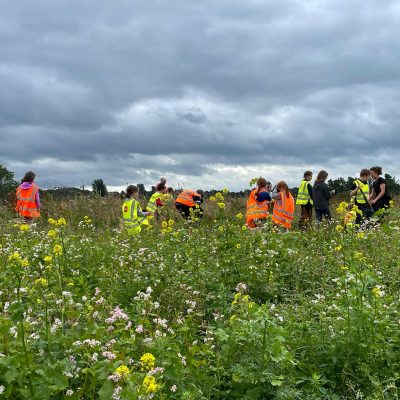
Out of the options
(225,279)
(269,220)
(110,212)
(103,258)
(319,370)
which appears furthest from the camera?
(110,212)

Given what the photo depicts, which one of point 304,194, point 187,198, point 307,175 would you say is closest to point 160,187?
point 187,198

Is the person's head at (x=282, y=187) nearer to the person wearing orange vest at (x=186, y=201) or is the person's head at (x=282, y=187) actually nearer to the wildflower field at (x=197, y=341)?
the person wearing orange vest at (x=186, y=201)

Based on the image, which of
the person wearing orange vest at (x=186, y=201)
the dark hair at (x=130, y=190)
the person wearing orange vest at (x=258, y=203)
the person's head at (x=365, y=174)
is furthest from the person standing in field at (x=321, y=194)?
the dark hair at (x=130, y=190)

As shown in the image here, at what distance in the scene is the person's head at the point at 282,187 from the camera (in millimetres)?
12911

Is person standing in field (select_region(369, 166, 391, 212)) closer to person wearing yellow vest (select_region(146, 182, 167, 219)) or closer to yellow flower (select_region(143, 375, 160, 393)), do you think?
person wearing yellow vest (select_region(146, 182, 167, 219))

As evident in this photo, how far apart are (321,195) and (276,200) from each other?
1837 mm

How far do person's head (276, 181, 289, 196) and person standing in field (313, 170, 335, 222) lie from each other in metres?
1.30

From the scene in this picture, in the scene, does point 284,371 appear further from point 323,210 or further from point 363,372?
point 323,210

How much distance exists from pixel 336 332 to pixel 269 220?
191 inches

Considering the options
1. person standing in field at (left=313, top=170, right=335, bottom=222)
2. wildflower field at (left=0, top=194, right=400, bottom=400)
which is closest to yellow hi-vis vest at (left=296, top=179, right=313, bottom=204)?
person standing in field at (left=313, top=170, right=335, bottom=222)

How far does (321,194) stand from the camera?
13.9 m

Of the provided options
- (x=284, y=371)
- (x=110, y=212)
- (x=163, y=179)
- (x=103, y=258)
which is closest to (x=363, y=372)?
(x=284, y=371)

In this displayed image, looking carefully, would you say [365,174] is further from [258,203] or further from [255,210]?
[255,210]

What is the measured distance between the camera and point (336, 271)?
21.2 feet
